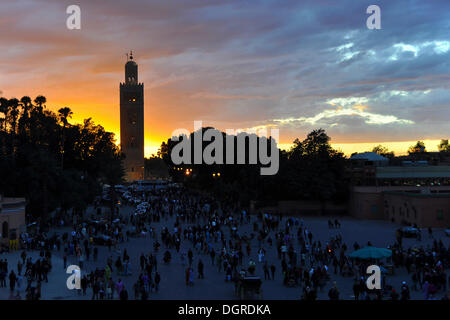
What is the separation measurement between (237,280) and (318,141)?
40004 millimetres

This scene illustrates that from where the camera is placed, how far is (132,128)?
121438 mm

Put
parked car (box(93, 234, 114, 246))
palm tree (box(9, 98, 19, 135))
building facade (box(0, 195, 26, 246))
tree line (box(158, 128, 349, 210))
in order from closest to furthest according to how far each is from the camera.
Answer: building facade (box(0, 195, 26, 246)), parked car (box(93, 234, 114, 246)), palm tree (box(9, 98, 19, 135)), tree line (box(158, 128, 349, 210))

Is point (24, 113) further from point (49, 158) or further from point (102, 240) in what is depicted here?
point (102, 240)

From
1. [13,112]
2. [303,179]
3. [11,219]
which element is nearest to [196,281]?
[11,219]

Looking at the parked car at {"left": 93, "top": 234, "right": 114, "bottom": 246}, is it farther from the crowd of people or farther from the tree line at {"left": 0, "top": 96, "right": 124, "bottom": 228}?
the tree line at {"left": 0, "top": 96, "right": 124, "bottom": 228}

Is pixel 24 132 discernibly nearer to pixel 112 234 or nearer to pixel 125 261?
pixel 112 234

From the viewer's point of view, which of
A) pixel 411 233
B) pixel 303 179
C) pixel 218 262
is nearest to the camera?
pixel 218 262

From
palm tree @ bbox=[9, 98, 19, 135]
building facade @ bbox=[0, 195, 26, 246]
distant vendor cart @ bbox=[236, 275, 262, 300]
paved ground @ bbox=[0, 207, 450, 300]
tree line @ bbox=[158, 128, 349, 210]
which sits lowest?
paved ground @ bbox=[0, 207, 450, 300]

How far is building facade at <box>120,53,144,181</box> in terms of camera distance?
119688mm

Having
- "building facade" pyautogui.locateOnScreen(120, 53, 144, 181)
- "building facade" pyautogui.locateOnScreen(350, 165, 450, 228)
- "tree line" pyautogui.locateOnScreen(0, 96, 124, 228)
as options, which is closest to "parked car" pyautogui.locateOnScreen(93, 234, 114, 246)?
"tree line" pyautogui.locateOnScreen(0, 96, 124, 228)

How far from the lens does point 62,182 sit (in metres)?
43.1

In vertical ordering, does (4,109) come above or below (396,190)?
above

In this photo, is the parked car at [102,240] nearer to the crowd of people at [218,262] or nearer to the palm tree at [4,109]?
the crowd of people at [218,262]

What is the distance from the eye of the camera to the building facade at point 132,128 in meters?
120
